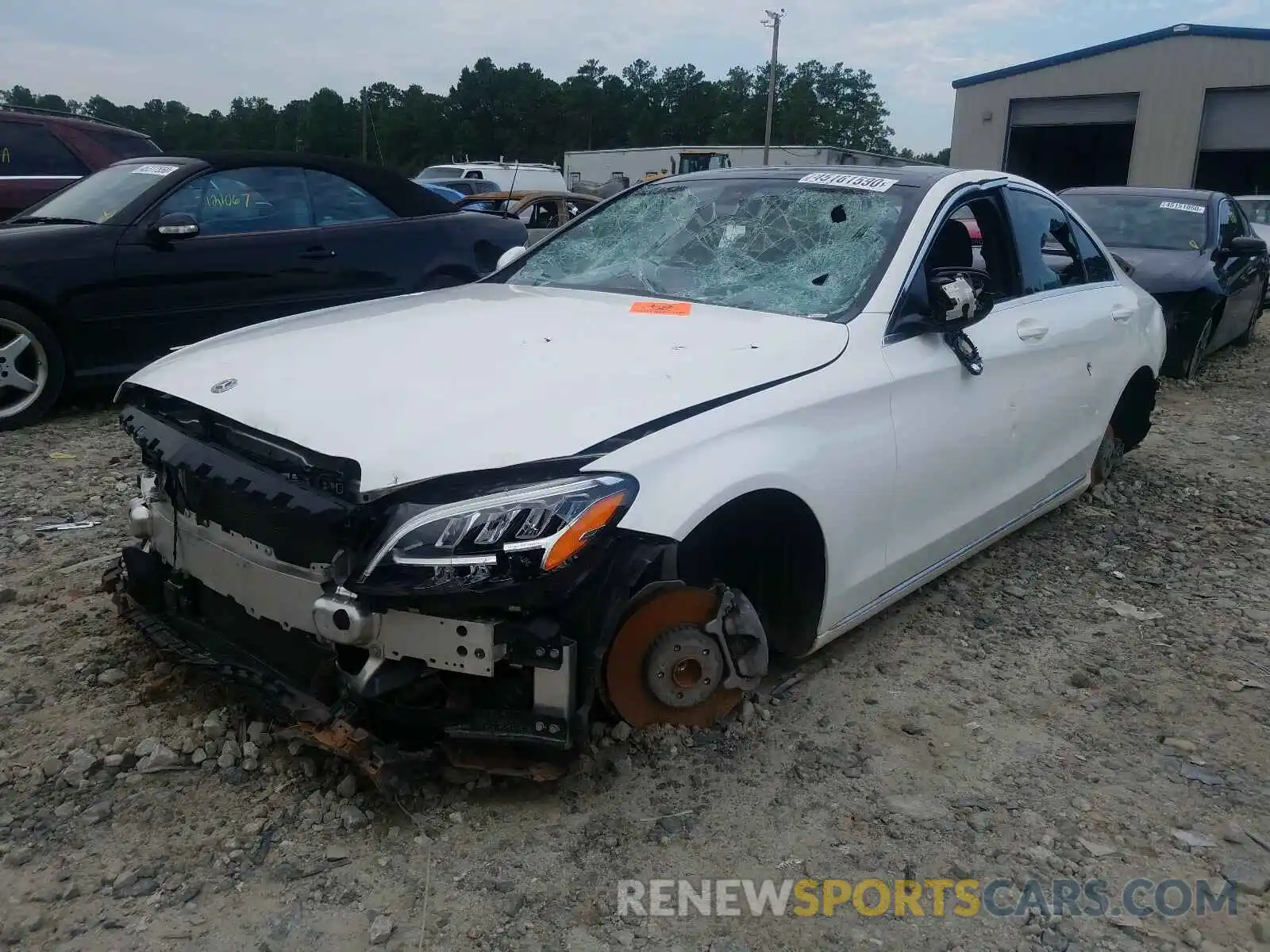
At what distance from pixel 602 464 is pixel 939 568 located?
1.66 m

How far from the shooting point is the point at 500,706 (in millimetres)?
2305

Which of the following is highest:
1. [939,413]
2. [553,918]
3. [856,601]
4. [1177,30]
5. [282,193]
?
[1177,30]

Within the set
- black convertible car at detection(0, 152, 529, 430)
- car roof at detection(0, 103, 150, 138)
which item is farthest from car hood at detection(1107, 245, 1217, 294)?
car roof at detection(0, 103, 150, 138)

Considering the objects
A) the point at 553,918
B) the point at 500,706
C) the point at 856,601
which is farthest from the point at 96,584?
the point at 856,601

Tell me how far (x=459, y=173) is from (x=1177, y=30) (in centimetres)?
1909

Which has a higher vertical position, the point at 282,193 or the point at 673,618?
the point at 282,193

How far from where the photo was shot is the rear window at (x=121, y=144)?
8062mm

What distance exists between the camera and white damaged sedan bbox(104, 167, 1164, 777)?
2.21 meters

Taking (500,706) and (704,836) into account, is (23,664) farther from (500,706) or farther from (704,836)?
(704,836)

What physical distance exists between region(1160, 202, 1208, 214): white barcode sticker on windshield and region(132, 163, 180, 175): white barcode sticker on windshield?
7.84 metres

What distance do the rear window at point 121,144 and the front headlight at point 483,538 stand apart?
7.08m

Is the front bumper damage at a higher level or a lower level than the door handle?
lower

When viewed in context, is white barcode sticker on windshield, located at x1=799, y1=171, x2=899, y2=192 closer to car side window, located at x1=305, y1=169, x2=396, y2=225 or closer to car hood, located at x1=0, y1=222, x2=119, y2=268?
car side window, located at x1=305, y1=169, x2=396, y2=225

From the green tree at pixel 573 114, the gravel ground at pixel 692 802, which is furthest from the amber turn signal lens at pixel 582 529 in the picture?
the green tree at pixel 573 114
